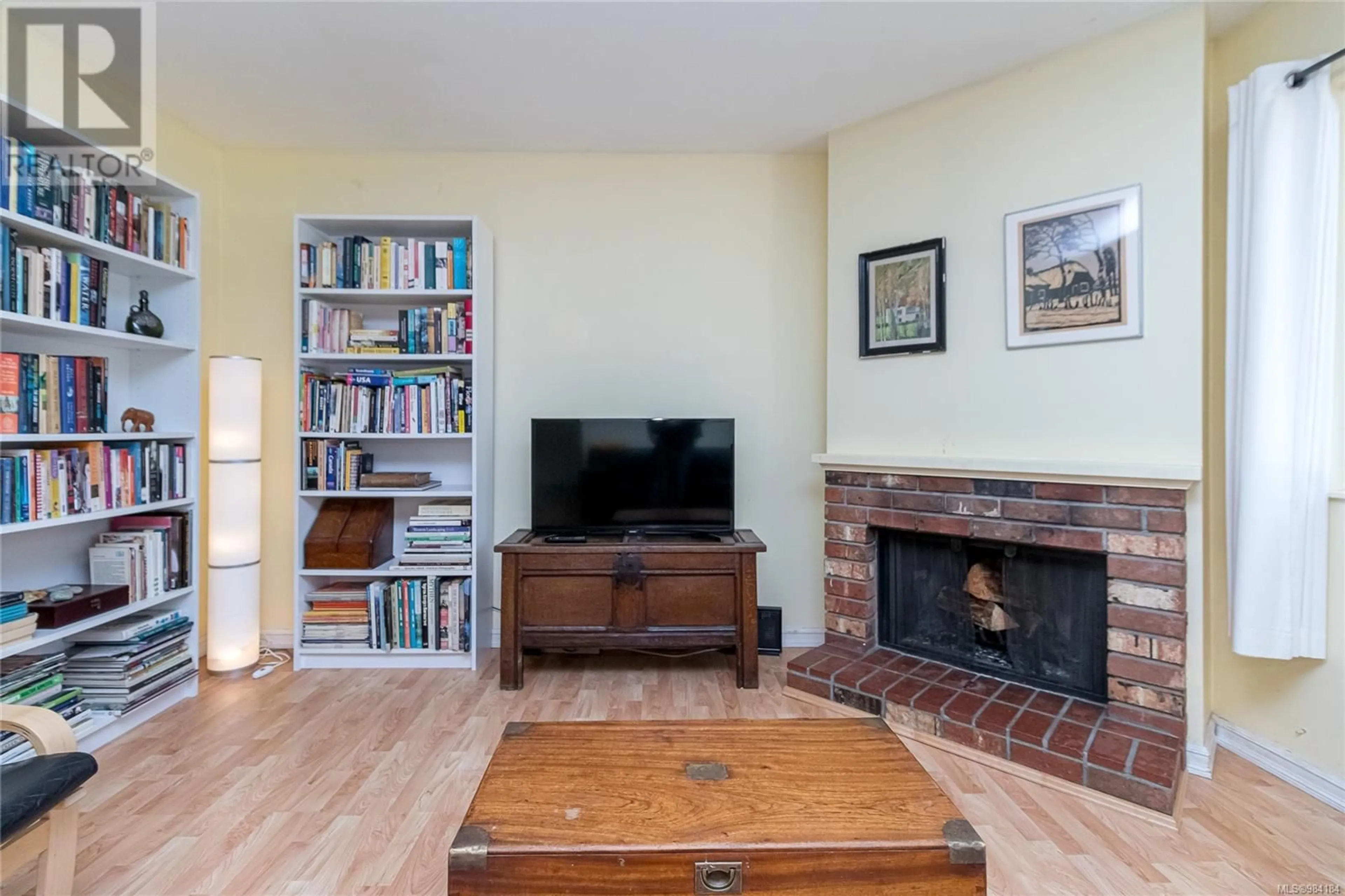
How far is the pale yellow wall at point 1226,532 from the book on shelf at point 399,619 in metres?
2.98

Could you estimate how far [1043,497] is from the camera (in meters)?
2.03

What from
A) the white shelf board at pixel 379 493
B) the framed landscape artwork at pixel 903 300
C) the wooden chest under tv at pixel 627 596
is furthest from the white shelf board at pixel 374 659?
the framed landscape artwork at pixel 903 300

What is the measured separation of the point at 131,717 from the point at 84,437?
1.05m

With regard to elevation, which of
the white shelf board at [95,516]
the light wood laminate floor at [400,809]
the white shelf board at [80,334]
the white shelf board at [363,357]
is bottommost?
the light wood laminate floor at [400,809]

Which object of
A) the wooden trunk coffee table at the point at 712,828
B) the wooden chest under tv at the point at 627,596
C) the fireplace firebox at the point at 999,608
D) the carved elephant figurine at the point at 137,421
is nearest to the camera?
the wooden trunk coffee table at the point at 712,828

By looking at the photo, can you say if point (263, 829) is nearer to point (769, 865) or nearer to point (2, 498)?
point (2, 498)

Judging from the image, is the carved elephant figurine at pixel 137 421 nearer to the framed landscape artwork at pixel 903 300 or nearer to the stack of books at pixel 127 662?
the stack of books at pixel 127 662

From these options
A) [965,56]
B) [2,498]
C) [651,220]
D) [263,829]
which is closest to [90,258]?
[2,498]

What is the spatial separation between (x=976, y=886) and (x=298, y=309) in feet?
10.1

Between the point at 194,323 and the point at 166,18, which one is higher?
the point at 166,18

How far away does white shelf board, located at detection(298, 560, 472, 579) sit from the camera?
8.38 ft

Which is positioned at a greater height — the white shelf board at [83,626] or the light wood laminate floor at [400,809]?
the white shelf board at [83,626]

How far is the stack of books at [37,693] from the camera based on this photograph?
1708 millimetres

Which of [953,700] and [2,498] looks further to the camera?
[953,700]
